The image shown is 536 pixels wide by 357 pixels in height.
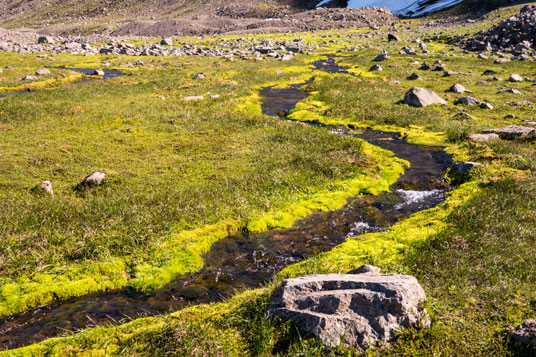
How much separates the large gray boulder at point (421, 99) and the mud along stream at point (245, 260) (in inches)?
530

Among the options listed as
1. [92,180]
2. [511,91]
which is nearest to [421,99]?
[511,91]

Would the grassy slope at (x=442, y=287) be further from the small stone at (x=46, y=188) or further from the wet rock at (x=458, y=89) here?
the wet rock at (x=458, y=89)

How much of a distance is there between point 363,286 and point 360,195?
30.9 ft

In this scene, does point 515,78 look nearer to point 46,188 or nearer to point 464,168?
point 464,168

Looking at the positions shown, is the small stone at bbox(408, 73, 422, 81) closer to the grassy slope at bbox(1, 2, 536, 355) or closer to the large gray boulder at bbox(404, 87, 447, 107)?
the large gray boulder at bbox(404, 87, 447, 107)

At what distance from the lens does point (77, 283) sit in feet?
32.0

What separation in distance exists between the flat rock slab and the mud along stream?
20.2 ft

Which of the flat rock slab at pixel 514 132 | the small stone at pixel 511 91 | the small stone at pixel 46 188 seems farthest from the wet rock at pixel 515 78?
the small stone at pixel 46 188

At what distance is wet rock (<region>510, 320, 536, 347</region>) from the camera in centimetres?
614

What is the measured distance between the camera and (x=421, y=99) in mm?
31109

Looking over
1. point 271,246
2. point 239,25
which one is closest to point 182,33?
point 239,25

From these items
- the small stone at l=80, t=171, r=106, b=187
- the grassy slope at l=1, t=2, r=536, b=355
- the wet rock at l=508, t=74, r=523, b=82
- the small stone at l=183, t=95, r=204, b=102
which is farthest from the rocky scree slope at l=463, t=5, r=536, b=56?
the small stone at l=80, t=171, r=106, b=187

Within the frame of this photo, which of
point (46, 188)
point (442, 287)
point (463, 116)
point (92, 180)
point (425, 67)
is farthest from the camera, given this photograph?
point (425, 67)

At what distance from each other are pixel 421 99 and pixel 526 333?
28.8m
